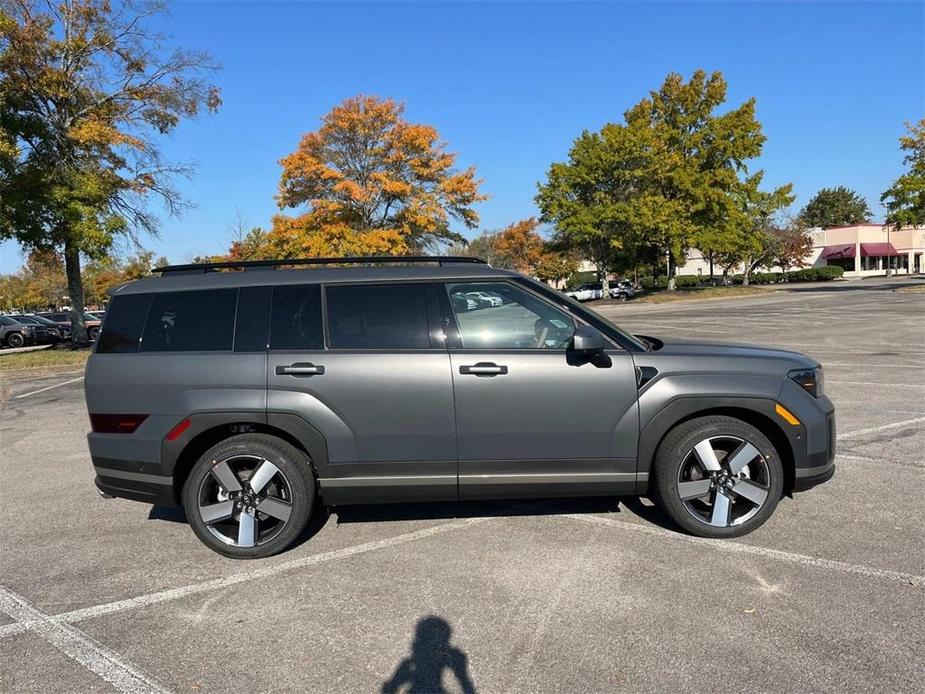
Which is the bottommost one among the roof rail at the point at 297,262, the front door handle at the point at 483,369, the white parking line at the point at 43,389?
the white parking line at the point at 43,389

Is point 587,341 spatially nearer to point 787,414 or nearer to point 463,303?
point 463,303

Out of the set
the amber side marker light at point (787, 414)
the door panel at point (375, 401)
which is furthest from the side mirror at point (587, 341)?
the amber side marker light at point (787, 414)

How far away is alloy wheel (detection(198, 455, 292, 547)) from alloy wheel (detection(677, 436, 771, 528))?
252 cm

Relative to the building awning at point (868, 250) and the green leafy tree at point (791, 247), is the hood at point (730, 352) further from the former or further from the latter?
the building awning at point (868, 250)

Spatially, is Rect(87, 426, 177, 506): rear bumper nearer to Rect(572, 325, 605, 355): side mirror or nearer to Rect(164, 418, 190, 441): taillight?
Rect(164, 418, 190, 441): taillight

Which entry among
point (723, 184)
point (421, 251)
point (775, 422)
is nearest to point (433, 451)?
point (775, 422)

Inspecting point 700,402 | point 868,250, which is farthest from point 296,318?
point 868,250

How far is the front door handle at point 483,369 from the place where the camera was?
386cm

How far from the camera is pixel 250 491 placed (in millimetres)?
3953

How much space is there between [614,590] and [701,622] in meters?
0.49

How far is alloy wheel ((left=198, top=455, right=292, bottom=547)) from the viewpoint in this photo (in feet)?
12.9

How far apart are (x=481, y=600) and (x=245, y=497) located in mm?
1614

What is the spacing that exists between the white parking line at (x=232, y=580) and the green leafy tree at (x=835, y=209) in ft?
391

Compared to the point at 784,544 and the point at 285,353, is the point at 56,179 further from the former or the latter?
the point at 784,544
